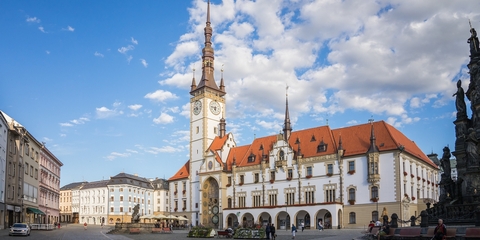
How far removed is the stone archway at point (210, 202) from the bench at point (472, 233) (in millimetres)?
53045

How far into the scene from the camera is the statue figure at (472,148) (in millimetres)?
24514

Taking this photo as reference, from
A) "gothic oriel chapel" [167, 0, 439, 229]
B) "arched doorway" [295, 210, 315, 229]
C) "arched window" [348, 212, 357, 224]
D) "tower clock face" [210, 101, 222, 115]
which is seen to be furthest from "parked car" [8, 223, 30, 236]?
"tower clock face" [210, 101, 222, 115]

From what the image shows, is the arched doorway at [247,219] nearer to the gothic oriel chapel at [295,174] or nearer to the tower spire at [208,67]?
the gothic oriel chapel at [295,174]

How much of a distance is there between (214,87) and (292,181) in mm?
24870

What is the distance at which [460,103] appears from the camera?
27.8 meters

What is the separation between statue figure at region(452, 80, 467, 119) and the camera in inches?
1085

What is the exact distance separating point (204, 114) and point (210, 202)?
46.7ft

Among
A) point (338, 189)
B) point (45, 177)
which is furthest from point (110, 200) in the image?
point (338, 189)

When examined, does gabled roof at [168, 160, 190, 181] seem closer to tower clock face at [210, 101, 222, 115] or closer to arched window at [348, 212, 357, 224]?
tower clock face at [210, 101, 222, 115]

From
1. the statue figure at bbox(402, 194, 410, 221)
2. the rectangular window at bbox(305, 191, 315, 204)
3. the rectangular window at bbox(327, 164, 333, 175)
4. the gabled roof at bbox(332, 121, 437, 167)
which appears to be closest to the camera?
the statue figure at bbox(402, 194, 410, 221)

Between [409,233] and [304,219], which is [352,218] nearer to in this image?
[304,219]

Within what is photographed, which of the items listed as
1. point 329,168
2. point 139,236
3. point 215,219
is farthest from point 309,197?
point 139,236

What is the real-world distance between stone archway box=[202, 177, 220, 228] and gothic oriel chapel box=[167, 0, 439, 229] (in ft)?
0.49

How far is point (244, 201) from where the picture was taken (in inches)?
2670
